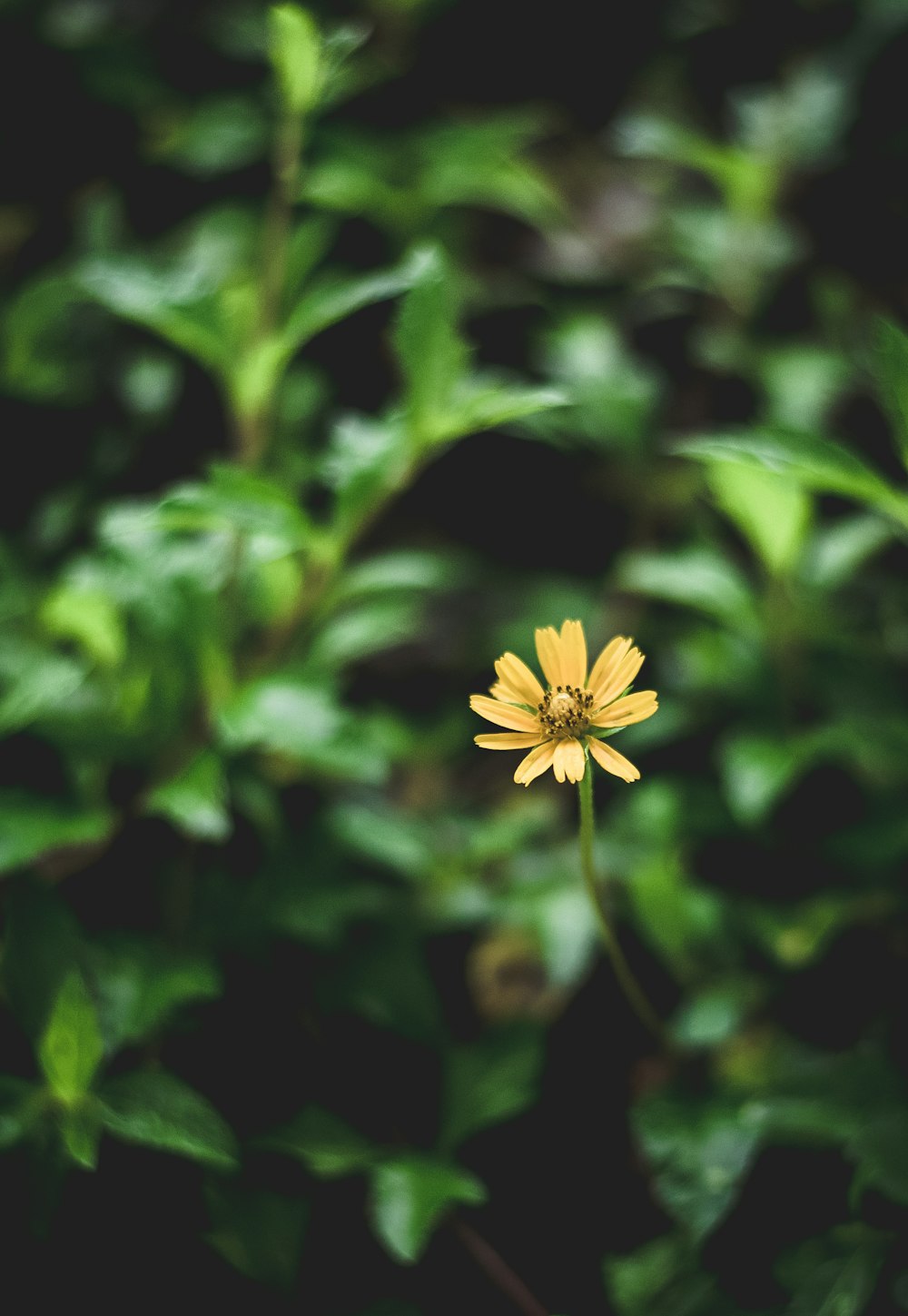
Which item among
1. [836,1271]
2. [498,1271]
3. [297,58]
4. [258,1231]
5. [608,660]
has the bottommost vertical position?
[836,1271]

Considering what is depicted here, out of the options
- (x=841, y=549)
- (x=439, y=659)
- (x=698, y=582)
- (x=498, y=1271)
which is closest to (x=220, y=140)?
(x=439, y=659)

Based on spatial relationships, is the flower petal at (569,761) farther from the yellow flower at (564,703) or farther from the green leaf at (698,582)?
the green leaf at (698,582)

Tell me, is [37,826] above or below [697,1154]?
above

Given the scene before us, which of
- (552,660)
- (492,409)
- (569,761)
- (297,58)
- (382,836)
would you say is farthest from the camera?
(382,836)

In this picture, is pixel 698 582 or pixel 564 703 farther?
pixel 698 582

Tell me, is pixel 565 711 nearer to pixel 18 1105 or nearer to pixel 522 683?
pixel 522 683

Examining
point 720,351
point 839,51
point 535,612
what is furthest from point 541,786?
point 839,51

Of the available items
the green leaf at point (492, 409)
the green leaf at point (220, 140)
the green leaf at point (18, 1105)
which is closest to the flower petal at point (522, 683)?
the green leaf at point (492, 409)
